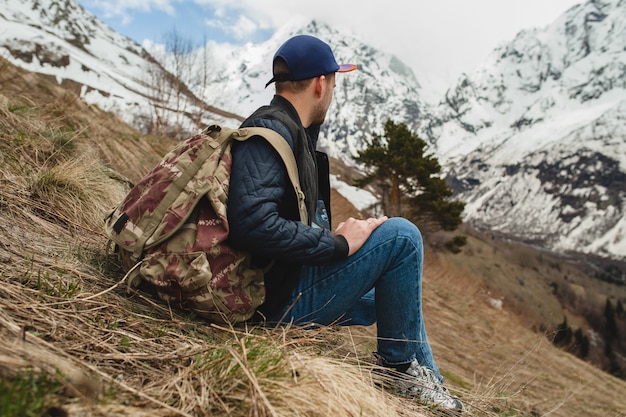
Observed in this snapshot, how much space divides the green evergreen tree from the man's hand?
18.6m

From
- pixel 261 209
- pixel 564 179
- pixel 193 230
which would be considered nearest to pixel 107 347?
pixel 193 230

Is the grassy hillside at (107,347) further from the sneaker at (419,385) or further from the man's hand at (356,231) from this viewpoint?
the man's hand at (356,231)

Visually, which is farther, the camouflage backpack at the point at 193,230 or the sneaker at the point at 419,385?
the sneaker at the point at 419,385

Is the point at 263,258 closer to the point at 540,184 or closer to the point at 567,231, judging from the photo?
the point at 567,231

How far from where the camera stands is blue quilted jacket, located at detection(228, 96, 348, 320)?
150 cm

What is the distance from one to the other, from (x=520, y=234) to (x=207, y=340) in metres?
158

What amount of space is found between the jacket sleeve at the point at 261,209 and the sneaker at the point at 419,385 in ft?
2.09

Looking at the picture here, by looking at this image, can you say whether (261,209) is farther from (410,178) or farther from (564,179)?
(564,179)

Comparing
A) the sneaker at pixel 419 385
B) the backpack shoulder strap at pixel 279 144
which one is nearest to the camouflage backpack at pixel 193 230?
the backpack shoulder strap at pixel 279 144

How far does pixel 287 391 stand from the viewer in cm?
112

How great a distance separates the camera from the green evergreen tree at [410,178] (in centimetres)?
2022

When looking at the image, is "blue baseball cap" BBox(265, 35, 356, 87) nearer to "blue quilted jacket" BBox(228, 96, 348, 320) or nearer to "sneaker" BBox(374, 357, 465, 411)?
"blue quilted jacket" BBox(228, 96, 348, 320)

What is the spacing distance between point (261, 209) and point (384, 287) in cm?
67

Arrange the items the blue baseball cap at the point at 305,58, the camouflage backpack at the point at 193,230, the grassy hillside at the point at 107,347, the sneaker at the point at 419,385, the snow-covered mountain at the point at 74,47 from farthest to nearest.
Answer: the snow-covered mountain at the point at 74,47 → the blue baseball cap at the point at 305,58 → the sneaker at the point at 419,385 → the camouflage backpack at the point at 193,230 → the grassy hillside at the point at 107,347
